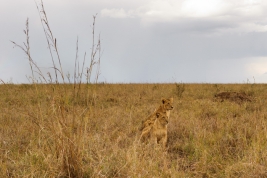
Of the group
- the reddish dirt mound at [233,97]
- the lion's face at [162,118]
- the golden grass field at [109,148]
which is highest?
the reddish dirt mound at [233,97]

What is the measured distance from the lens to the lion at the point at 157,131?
4965mm

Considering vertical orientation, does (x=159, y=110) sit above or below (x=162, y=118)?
above

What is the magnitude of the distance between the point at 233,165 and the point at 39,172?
239cm

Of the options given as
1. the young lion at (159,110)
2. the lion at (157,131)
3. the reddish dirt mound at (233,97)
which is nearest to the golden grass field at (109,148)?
the lion at (157,131)

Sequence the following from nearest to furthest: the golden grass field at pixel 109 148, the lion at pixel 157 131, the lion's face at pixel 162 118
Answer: the golden grass field at pixel 109 148 < the lion at pixel 157 131 < the lion's face at pixel 162 118

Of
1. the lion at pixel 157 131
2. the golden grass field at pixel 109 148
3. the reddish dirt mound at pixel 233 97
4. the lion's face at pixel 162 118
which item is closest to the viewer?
the golden grass field at pixel 109 148

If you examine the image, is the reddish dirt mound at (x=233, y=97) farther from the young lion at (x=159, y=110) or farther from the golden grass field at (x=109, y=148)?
the young lion at (x=159, y=110)

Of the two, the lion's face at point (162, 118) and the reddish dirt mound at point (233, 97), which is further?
the reddish dirt mound at point (233, 97)

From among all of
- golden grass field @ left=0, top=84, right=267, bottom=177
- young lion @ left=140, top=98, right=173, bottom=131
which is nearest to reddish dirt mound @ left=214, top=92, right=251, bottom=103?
golden grass field @ left=0, top=84, right=267, bottom=177

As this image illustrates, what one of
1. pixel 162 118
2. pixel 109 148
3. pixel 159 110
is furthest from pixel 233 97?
pixel 109 148

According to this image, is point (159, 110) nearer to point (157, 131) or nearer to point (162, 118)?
point (162, 118)

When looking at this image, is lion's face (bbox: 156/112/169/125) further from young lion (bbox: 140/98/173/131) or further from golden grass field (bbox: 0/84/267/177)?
golden grass field (bbox: 0/84/267/177)

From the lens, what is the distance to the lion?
16.3 feet

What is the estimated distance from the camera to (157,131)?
4.99m
